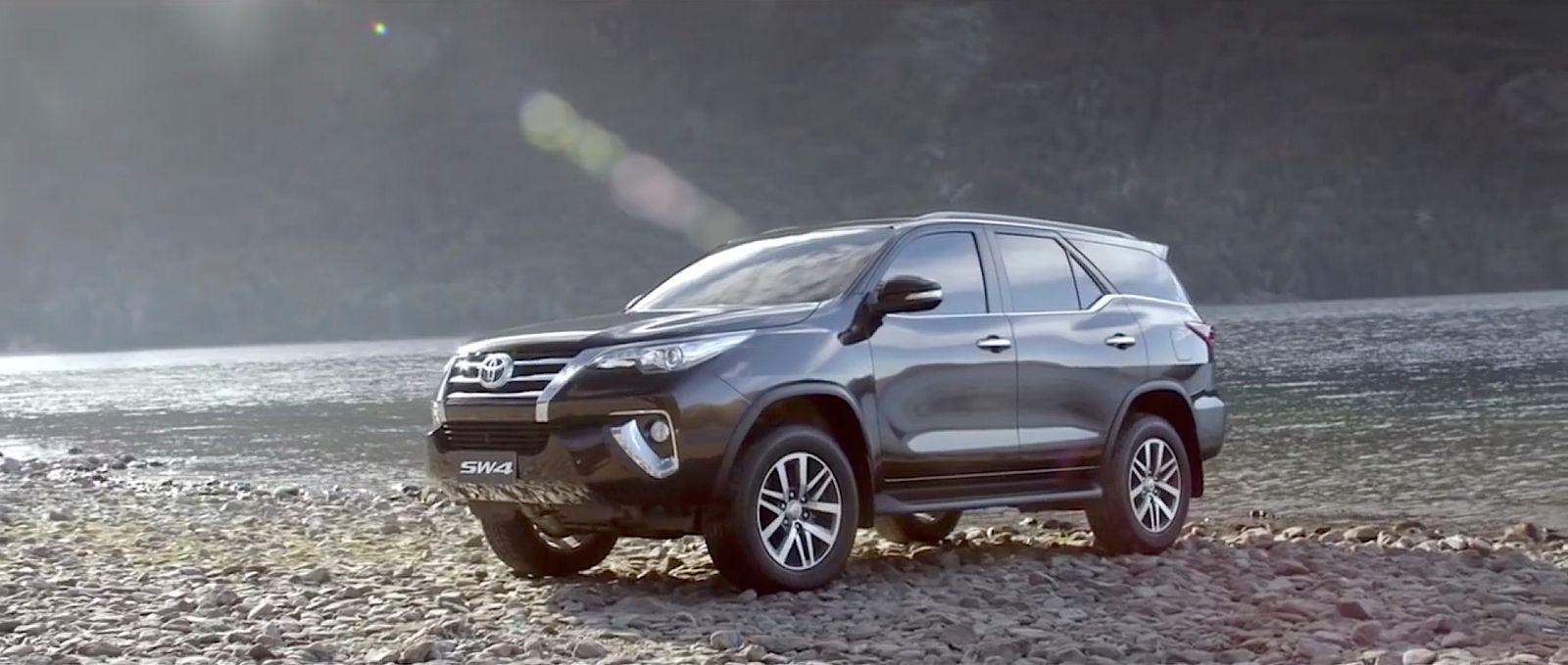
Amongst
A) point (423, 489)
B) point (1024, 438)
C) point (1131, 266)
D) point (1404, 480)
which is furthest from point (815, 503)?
point (1404, 480)

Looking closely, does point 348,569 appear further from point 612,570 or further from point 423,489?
point 423,489

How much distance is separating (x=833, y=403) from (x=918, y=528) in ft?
9.66

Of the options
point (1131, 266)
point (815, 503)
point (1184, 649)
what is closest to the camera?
point (1184, 649)

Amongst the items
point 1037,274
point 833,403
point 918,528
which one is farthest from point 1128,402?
point 833,403

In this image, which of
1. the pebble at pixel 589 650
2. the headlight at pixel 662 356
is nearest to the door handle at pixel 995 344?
the headlight at pixel 662 356

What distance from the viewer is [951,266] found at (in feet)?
31.3

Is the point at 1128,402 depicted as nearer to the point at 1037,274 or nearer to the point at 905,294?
the point at 1037,274

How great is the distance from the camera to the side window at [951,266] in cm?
936

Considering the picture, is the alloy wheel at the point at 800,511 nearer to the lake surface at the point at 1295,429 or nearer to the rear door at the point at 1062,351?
the rear door at the point at 1062,351

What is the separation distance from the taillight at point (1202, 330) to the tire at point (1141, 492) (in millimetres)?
709

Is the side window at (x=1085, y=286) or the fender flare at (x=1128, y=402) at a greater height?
the side window at (x=1085, y=286)

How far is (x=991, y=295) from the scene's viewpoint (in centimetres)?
963

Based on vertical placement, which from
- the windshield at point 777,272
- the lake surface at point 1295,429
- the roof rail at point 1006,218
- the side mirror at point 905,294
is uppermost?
the roof rail at point 1006,218

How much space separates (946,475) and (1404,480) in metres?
11.6
